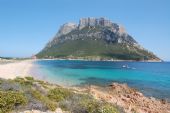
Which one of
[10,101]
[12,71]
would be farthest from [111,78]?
[10,101]

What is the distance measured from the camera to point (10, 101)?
1692cm

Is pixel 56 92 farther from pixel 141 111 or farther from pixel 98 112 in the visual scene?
pixel 141 111

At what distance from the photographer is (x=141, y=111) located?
29484 millimetres

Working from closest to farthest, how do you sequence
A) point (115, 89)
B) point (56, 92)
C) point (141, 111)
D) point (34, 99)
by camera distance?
point (34, 99), point (56, 92), point (141, 111), point (115, 89)

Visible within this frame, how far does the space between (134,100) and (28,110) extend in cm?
2144

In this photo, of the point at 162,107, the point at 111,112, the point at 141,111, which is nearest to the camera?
the point at 111,112

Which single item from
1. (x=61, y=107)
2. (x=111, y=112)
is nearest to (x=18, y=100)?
(x=61, y=107)

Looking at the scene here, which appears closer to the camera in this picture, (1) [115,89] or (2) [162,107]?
(2) [162,107]

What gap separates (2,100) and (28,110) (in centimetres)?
161

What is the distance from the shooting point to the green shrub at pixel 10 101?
16531 millimetres

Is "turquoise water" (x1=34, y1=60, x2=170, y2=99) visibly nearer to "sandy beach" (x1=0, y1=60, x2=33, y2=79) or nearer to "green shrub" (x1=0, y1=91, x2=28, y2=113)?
"sandy beach" (x1=0, y1=60, x2=33, y2=79)

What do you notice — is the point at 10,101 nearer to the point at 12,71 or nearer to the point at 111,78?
the point at 111,78

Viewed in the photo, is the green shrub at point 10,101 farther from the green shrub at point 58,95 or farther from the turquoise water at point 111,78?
the turquoise water at point 111,78

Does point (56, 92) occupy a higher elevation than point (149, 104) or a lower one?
higher
